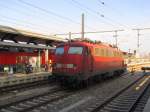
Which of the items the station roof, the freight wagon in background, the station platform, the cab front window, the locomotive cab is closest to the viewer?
the locomotive cab

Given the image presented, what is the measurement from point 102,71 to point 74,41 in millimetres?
3918

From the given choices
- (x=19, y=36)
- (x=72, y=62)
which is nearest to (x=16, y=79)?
(x=72, y=62)

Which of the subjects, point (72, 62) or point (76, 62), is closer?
point (76, 62)

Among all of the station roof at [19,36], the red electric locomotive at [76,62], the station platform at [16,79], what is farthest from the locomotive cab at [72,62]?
the station roof at [19,36]

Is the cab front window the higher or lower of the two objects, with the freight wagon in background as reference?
higher

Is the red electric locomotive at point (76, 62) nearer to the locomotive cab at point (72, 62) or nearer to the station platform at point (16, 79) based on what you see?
the locomotive cab at point (72, 62)

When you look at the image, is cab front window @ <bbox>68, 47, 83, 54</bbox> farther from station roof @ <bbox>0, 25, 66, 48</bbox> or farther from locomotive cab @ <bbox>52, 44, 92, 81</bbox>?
station roof @ <bbox>0, 25, 66, 48</bbox>

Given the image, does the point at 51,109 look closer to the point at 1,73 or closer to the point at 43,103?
the point at 43,103

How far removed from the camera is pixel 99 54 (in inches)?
801

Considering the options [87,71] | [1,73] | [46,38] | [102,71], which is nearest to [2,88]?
[87,71]

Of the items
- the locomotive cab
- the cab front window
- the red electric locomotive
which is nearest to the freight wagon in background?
the red electric locomotive

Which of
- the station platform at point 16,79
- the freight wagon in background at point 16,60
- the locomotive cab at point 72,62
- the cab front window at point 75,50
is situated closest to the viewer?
the locomotive cab at point 72,62

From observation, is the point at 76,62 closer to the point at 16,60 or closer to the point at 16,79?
the point at 16,79

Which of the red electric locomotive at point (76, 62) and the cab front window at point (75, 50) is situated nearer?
the red electric locomotive at point (76, 62)
